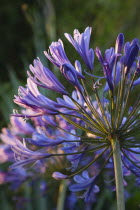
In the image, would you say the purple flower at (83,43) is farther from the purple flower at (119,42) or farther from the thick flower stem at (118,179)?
the thick flower stem at (118,179)

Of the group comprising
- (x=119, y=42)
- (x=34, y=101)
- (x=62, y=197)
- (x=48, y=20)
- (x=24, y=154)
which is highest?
(x=48, y=20)

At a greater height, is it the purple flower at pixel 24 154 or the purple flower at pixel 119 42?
the purple flower at pixel 119 42

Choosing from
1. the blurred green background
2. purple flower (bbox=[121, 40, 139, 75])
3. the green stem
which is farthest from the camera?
the blurred green background

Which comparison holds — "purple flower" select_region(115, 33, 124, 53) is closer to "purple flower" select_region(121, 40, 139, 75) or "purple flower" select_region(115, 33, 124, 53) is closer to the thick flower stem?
"purple flower" select_region(121, 40, 139, 75)

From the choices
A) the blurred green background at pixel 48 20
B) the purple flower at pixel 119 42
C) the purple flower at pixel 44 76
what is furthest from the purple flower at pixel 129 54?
the blurred green background at pixel 48 20

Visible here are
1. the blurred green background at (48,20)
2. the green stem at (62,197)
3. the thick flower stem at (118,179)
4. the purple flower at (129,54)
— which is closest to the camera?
the thick flower stem at (118,179)

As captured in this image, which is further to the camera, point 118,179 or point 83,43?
point 83,43

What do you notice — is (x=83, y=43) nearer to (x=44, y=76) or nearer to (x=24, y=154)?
(x=44, y=76)

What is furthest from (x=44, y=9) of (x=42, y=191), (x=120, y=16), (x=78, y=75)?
(x=78, y=75)

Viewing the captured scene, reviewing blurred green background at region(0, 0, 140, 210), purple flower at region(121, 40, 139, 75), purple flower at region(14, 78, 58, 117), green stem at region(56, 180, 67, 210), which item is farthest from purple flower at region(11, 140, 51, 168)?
blurred green background at region(0, 0, 140, 210)

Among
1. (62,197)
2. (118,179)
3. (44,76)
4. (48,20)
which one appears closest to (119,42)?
(44,76)

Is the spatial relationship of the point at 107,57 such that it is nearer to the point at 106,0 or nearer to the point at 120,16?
the point at 106,0
